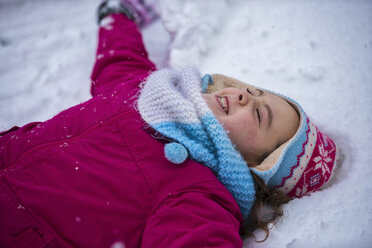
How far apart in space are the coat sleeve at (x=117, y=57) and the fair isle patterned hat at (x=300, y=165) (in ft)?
2.27

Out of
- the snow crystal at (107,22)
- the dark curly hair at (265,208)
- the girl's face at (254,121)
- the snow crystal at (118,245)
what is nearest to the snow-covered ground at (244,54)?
the dark curly hair at (265,208)

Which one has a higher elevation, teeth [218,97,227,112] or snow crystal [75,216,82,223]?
teeth [218,97,227,112]

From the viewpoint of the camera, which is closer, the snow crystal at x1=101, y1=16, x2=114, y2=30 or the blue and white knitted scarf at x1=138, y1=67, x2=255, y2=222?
the blue and white knitted scarf at x1=138, y1=67, x2=255, y2=222

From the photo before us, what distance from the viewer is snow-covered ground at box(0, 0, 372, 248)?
117cm

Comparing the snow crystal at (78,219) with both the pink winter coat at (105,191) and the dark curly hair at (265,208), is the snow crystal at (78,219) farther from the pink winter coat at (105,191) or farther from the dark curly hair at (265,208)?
the dark curly hair at (265,208)

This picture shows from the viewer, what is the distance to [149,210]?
2.70 feet

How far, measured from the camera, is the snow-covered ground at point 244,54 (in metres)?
1.17

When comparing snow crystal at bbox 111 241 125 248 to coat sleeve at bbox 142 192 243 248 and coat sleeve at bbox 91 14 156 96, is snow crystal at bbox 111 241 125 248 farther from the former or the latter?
coat sleeve at bbox 91 14 156 96

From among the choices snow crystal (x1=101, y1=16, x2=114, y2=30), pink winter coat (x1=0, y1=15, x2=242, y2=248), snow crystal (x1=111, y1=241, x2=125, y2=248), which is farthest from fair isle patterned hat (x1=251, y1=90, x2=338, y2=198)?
snow crystal (x1=101, y1=16, x2=114, y2=30)

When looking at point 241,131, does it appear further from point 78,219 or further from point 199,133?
point 78,219

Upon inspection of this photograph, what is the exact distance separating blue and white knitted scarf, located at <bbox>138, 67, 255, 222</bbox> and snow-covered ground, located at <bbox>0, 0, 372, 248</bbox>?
0.83 ft

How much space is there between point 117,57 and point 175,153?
30.4 inches

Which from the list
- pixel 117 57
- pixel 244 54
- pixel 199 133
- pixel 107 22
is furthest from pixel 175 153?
pixel 107 22

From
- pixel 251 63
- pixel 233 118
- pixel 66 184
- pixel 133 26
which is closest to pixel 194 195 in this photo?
pixel 233 118
